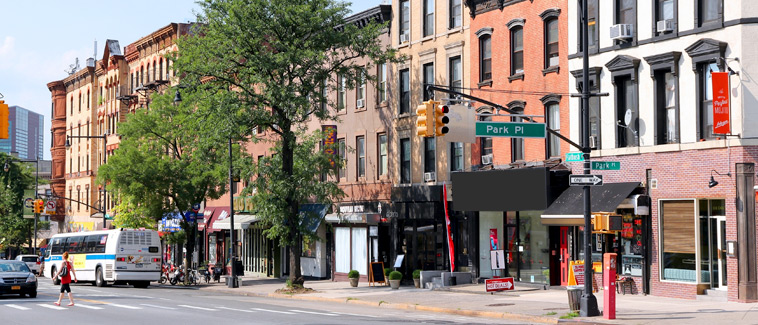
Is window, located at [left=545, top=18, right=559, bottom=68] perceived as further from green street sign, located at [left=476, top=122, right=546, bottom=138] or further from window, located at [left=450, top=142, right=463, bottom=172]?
green street sign, located at [left=476, top=122, right=546, bottom=138]

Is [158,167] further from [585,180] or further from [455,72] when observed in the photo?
[585,180]

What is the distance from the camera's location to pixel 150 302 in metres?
32.1

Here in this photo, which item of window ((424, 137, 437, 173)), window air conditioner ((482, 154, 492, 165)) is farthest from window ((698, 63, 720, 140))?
window ((424, 137, 437, 173))

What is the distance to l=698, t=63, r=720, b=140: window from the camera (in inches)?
1066

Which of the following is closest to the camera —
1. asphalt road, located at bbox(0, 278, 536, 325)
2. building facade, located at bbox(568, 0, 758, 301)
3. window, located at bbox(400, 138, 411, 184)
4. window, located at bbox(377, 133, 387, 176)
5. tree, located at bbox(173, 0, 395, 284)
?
asphalt road, located at bbox(0, 278, 536, 325)

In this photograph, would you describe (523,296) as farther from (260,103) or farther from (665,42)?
(260,103)

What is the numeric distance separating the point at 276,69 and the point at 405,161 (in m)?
7.82

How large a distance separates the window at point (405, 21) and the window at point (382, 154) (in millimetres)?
4462

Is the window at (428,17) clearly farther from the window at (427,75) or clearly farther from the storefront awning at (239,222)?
the storefront awning at (239,222)

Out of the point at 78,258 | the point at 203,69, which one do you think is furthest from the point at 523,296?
the point at 78,258

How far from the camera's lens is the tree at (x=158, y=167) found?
49.2 meters

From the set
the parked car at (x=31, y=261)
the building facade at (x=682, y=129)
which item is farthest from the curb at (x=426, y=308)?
the parked car at (x=31, y=261)

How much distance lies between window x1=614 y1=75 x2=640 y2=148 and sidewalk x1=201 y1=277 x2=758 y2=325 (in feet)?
16.1

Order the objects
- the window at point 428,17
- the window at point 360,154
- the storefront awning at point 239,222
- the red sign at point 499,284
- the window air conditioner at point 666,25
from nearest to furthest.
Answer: the window air conditioner at point 666,25 < the red sign at point 499,284 < the window at point 428,17 < the window at point 360,154 < the storefront awning at point 239,222
